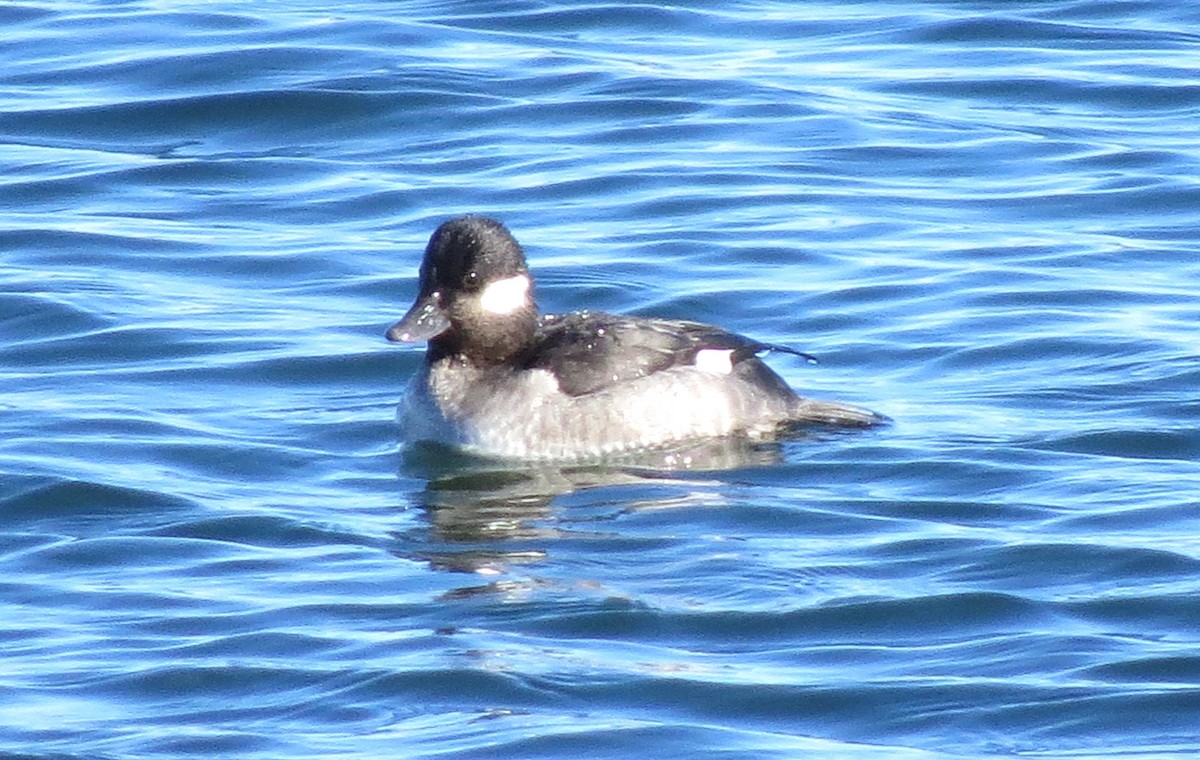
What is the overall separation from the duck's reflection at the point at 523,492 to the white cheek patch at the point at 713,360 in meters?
0.32

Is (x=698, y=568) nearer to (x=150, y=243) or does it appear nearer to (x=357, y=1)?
(x=150, y=243)

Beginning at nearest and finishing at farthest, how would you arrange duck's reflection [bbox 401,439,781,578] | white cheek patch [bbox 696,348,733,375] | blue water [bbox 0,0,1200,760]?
blue water [bbox 0,0,1200,760]
duck's reflection [bbox 401,439,781,578]
white cheek patch [bbox 696,348,733,375]

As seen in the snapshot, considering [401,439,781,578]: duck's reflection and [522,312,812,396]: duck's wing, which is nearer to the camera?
[401,439,781,578]: duck's reflection

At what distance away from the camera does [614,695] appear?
8125 millimetres

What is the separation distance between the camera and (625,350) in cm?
1182

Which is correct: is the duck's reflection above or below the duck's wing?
below

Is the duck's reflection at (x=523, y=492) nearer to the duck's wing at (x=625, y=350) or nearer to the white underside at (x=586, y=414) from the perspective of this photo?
the white underside at (x=586, y=414)

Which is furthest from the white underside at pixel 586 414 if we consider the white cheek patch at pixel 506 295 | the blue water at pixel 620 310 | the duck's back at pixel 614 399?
the white cheek patch at pixel 506 295

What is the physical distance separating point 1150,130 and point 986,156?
1329mm

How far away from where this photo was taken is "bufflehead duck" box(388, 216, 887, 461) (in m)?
11.7

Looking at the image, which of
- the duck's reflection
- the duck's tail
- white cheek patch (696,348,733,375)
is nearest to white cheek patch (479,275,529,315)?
the duck's reflection

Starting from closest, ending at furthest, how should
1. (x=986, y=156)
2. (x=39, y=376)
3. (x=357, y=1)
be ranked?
(x=39, y=376), (x=986, y=156), (x=357, y=1)

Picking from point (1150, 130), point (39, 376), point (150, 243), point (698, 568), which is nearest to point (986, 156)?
point (1150, 130)

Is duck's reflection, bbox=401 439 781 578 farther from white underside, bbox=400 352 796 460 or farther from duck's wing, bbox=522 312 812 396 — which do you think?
duck's wing, bbox=522 312 812 396
